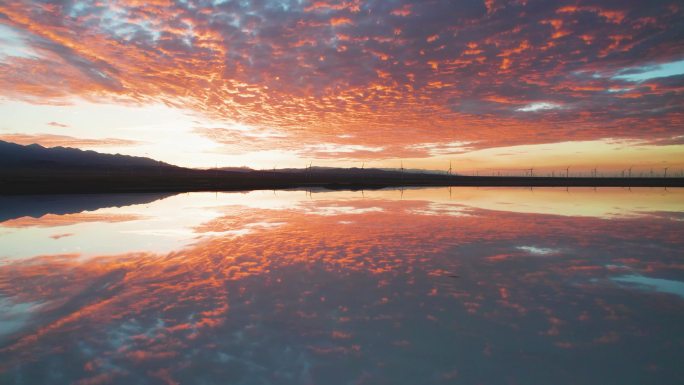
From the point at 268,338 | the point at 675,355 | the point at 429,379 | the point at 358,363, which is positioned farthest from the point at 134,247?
the point at 675,355

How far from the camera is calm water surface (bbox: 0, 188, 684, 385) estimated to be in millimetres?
5926

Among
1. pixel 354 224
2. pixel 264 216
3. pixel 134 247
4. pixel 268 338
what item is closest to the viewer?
A: pixel 268 338

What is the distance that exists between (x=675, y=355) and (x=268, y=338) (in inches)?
282

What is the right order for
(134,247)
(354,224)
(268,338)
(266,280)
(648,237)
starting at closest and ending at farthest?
(268,338) < (266,280) < (134,247) < (648,237) < (354,224)

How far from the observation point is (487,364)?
19.8ft

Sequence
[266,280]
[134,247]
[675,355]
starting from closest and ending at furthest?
[675,355]
[266,280]
[134,247]

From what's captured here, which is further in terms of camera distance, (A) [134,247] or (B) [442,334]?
(A) [134,247]

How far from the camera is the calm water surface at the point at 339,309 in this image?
19.4ft

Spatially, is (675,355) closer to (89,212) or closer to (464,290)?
(464,290)

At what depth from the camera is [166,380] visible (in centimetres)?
556

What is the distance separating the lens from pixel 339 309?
27.5ft

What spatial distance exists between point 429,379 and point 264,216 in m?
19.9

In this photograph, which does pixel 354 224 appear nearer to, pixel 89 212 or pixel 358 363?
pixel 358 363

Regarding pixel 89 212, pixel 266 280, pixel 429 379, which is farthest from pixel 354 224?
pixel 89 212
